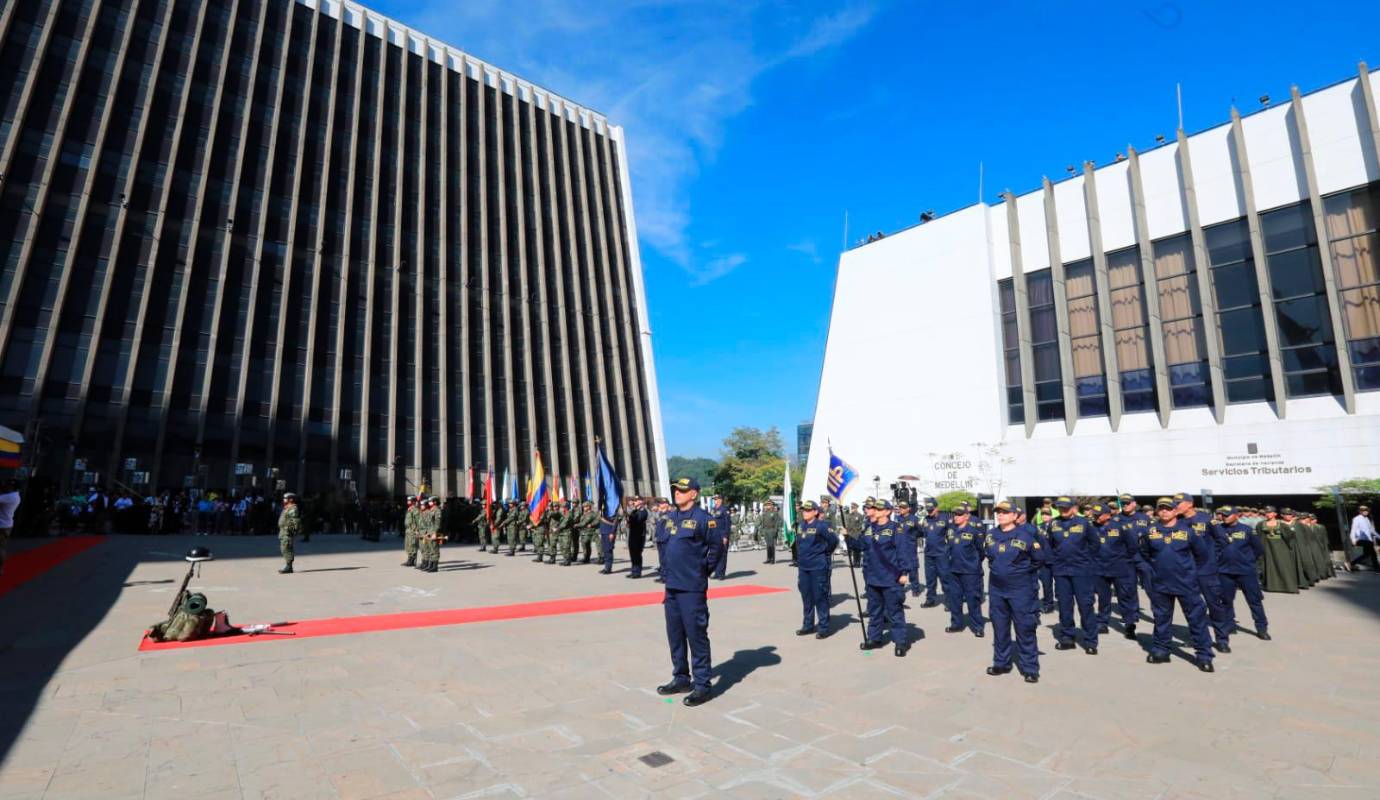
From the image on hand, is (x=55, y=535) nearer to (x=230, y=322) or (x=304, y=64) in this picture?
(x=230, y=322)

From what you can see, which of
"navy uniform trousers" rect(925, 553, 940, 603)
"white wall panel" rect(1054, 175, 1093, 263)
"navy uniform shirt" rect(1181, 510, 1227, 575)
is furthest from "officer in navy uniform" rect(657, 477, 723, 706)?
"white wall panel" rect(1054, 175, 1093, 263)

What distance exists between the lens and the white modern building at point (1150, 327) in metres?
28.5

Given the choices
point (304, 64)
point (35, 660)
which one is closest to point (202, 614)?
point (35, 660)

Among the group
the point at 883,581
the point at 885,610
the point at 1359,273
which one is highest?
the point at 1359,273

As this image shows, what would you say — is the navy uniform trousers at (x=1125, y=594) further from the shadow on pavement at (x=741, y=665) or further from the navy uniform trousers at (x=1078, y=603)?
the shadow on pavement at (x=741, y=665)

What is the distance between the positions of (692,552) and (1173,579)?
622cm

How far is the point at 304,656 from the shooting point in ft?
24.8

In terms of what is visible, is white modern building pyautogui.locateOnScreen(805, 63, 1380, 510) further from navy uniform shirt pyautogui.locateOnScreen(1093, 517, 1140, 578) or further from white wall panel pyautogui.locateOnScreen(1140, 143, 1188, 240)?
navy uniform shirt pyautogui.locateOnScreen(1093, 517, 1140, 578)

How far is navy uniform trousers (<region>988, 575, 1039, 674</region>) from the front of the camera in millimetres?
7312

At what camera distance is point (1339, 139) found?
28797 mm

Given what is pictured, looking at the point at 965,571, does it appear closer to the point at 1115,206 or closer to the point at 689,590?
the point at 689,590

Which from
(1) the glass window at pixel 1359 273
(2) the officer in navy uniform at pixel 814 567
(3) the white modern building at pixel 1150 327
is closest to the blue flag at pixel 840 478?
(2) the officer in navy uniform at pixel 814 567

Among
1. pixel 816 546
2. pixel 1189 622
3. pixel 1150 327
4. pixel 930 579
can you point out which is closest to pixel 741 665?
pixel 816 546

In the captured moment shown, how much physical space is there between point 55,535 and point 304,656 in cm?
2357
